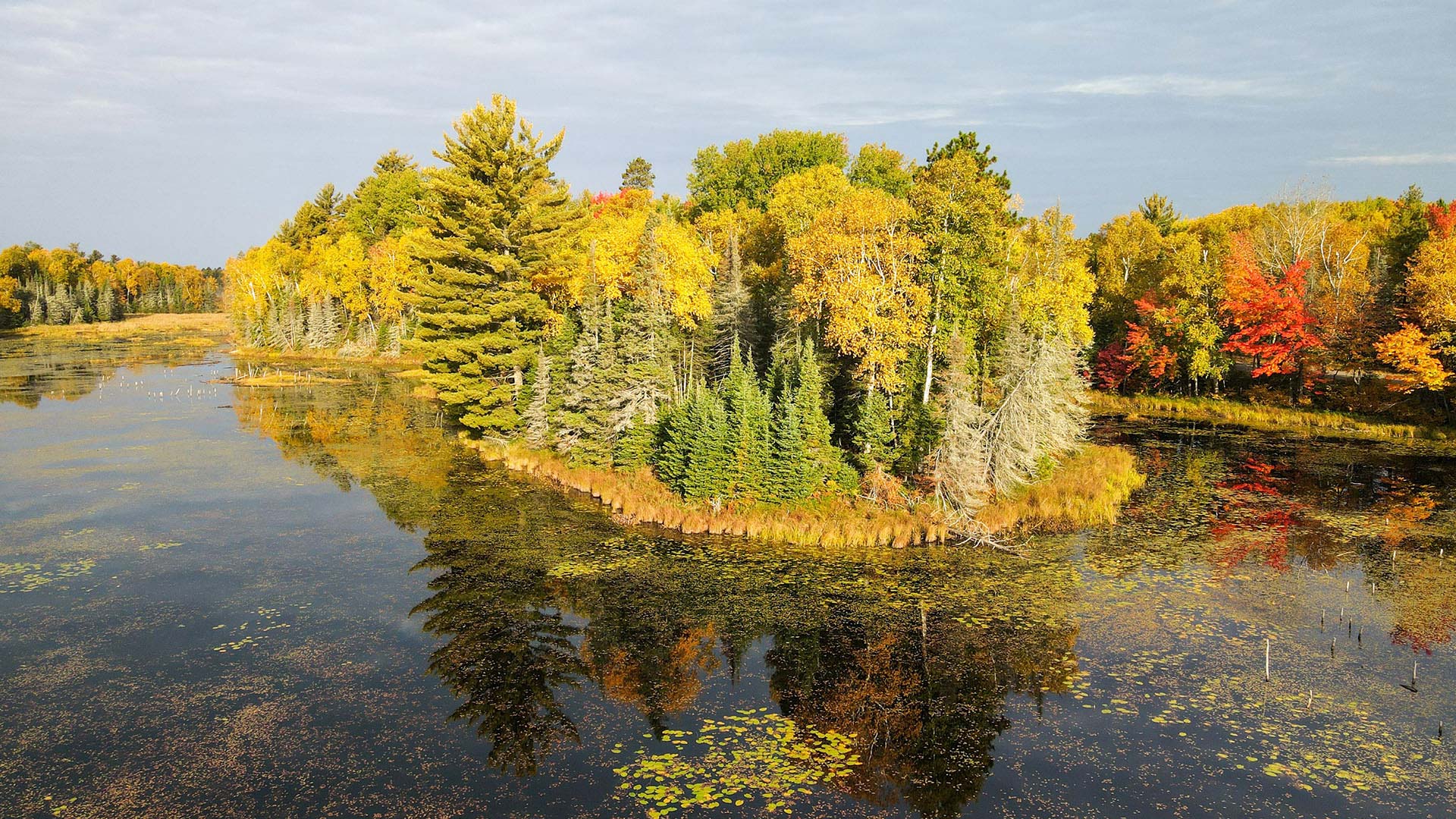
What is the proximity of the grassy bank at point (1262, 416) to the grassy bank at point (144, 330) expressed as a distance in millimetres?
130519

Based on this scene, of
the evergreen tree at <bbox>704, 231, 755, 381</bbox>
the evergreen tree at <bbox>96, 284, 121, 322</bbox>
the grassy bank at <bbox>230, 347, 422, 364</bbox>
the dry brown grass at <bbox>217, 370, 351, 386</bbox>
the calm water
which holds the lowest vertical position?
the calm water

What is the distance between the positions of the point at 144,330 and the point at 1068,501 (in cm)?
17166

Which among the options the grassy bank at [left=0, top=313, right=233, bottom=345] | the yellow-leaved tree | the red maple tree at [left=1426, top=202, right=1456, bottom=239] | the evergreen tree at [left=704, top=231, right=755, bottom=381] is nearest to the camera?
the yellow-leaved tree

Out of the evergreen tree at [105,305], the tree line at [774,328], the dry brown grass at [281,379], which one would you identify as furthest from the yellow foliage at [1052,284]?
the evergreen tree at [105,305]

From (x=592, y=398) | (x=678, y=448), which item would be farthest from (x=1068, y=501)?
(x=592, y=398)

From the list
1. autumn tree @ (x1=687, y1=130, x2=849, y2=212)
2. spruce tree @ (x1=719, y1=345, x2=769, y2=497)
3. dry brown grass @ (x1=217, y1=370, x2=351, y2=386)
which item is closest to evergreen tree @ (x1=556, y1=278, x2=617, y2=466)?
spruce tree @ (x1=719, y1=345, x2=769, y2=497)

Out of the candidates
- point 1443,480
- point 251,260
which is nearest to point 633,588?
point 1443,480

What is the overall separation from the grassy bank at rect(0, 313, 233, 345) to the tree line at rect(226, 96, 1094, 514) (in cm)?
10256

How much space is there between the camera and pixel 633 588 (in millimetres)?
25641

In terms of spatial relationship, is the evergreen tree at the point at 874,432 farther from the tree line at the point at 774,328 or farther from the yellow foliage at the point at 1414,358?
the yellow foliage at the point at 1414,358

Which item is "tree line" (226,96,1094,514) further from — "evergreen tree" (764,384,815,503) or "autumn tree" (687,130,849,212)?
"autumn tree" (687,130,849,212)

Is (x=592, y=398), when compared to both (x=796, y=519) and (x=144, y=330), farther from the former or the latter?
(x=144, y=330)

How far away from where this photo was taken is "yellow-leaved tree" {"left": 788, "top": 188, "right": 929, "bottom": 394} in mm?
34156

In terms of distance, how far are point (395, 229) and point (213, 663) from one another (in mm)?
92973
